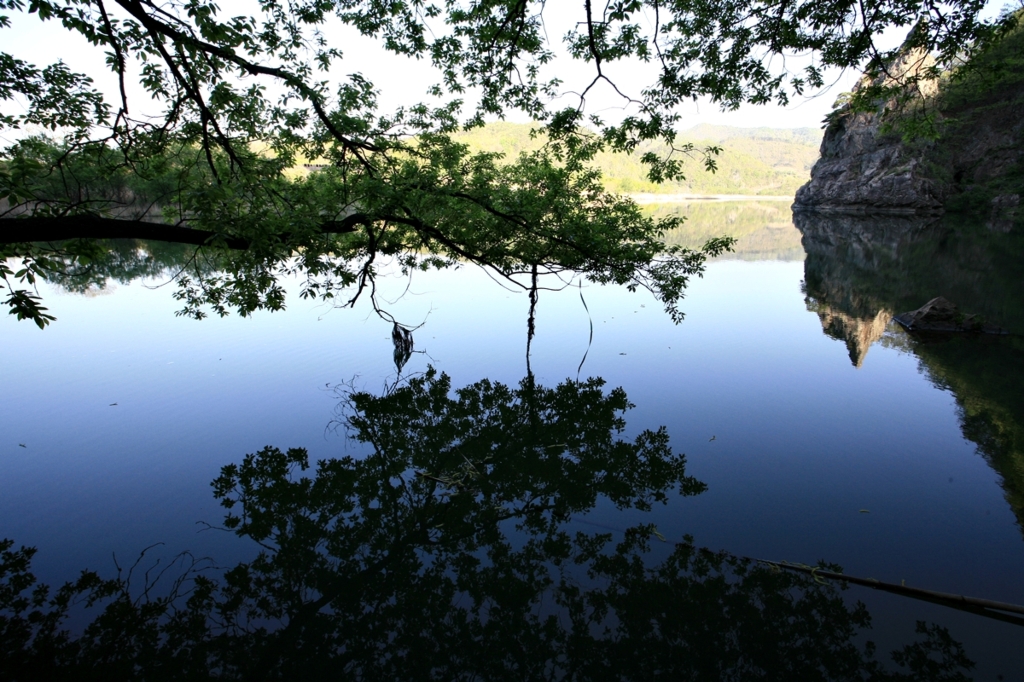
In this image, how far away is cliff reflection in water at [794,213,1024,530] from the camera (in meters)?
8.72

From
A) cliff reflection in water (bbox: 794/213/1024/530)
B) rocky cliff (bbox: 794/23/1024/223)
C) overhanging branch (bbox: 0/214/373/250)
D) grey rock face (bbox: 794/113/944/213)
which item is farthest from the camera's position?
grey rock face (bbox: 794/113/944/213)

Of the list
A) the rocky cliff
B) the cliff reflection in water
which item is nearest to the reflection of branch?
the cliff reflection in water

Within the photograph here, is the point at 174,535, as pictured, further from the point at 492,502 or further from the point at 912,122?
the point at 912,122

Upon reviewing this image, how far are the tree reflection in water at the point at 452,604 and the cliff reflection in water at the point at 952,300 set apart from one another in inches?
147

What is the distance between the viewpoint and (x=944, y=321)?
14031 mm

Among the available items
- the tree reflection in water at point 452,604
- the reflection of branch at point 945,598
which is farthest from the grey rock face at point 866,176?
the tree reflection in water at point 452,604

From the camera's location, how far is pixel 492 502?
6.64 m

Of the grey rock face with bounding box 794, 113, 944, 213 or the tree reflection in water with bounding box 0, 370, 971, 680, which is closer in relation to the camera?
the tree reflection in water with bounding box 0, 370, 971, 680

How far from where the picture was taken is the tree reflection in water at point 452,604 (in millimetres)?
4199

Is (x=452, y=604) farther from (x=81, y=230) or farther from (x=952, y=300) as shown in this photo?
(x=952, y=300)

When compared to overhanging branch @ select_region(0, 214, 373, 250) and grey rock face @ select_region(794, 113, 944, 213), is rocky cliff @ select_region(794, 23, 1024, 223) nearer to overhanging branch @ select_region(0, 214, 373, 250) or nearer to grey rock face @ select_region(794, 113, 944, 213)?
grey rock face @ select_region(794, 113, 944, 213)

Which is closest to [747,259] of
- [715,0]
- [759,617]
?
[715,0]

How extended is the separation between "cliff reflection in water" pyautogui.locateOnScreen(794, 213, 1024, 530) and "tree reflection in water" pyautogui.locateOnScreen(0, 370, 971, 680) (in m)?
3.72

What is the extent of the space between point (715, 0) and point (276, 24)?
22.7ft
